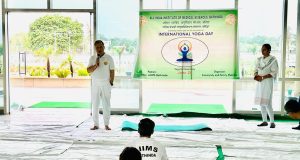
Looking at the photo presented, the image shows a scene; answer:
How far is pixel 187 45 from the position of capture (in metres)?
7.37

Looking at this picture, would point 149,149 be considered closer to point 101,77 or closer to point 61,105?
point 101,77

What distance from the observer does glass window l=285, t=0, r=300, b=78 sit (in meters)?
7.26

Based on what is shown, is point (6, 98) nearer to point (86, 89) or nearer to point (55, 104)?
point (55, 104)

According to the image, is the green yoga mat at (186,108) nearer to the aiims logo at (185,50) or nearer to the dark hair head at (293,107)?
the aiims logo at (185,50)

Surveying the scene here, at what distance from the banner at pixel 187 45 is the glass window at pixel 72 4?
3.57 ft

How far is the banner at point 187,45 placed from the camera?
23.9 feet

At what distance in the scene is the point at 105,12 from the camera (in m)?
7.61

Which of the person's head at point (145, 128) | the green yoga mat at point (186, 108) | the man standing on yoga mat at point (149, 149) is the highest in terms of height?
the person's head at point (145, 128)

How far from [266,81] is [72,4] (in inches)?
156

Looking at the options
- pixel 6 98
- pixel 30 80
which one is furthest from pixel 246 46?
pixel 30 80

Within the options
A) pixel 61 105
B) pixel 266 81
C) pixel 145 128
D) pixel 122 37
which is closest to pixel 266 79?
pixel 266 81

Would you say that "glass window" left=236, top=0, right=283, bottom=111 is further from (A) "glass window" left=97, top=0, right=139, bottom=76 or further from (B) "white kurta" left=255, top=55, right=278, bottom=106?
(A) "glass window" left=97, top=0, right=139, bottom=76

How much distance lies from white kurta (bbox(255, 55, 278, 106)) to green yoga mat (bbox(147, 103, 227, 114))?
167 centimetres

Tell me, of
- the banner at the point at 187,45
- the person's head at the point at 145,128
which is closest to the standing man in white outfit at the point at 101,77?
the banner at the point at 187,45
